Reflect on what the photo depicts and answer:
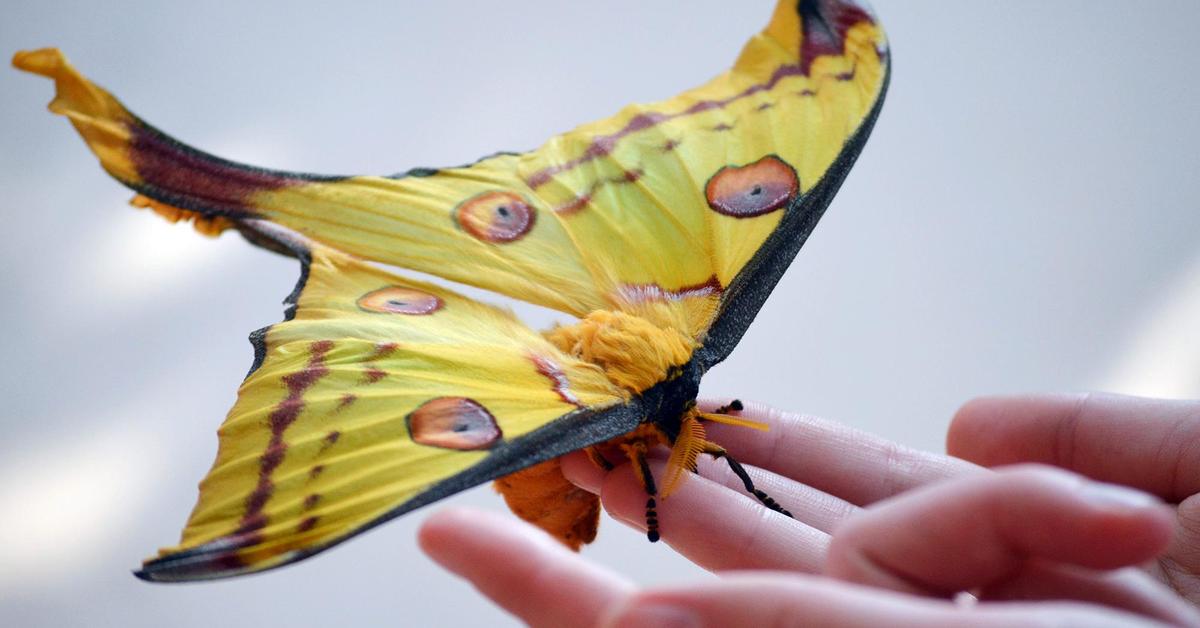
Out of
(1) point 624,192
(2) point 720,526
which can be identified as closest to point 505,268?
(1) point 624,192

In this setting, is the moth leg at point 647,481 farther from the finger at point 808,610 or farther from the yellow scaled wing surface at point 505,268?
the finger at point 808,610

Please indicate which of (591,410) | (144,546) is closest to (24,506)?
(144,546)

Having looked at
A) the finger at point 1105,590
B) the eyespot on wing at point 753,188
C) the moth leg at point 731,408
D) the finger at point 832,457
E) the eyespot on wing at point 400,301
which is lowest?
the finger at point 1105,590

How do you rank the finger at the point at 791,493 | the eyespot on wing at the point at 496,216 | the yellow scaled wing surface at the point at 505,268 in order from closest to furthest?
the yellow scaled wing surface at the point at 505,268, the finger at the point at 791,493, the eyespot on wing at the point at 496,216

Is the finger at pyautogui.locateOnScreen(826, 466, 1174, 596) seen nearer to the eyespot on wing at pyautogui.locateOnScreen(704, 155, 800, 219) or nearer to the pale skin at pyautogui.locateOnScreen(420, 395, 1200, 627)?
the pale skin at pyautogui.locateOnScreen(420, 395, 1200, 627)

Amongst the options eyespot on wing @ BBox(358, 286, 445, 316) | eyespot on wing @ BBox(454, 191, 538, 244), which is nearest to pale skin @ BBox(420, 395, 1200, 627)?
eyespot on wing @ BBox(358, 286, 445, 316)

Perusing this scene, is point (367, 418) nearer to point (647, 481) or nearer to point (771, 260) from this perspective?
point (647, 481)

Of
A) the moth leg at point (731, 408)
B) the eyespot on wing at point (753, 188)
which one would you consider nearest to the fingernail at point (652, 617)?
the moth leg at point (731, 408)
